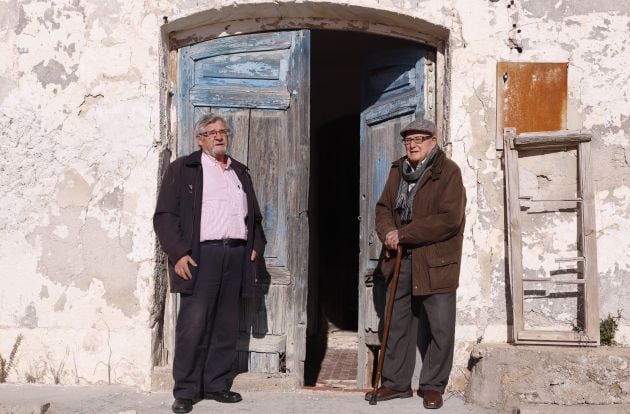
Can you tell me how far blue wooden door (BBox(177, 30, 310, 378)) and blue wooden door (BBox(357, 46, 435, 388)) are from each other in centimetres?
55

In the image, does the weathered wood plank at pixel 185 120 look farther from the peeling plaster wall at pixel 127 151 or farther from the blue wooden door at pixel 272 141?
the peeling plaster wall at pixel 127 151

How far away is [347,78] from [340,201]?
172cm

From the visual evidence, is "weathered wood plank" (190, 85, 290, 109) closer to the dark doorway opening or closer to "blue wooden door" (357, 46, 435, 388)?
"blue wooden door" (357, 46, 435, 388)

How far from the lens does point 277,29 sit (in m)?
5.50

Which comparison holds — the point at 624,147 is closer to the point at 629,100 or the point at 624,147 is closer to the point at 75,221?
the point at 629,100

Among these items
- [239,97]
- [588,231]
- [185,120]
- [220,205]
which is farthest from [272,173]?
[588,231]

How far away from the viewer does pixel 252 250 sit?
16.0ft

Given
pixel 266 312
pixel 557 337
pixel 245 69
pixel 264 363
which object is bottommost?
pixel 264 363

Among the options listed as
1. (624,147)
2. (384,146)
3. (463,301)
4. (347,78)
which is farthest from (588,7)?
(347,78)

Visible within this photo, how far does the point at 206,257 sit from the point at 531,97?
2.54 meters

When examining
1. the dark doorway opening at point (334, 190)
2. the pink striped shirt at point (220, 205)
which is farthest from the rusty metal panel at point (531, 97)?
the dark doorway opening at point (334, 190)

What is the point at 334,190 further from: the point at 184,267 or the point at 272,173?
the point at 184,267

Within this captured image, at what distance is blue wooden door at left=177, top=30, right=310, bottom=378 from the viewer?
5.45 meters

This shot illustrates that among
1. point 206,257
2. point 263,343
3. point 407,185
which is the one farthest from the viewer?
point 263,343
